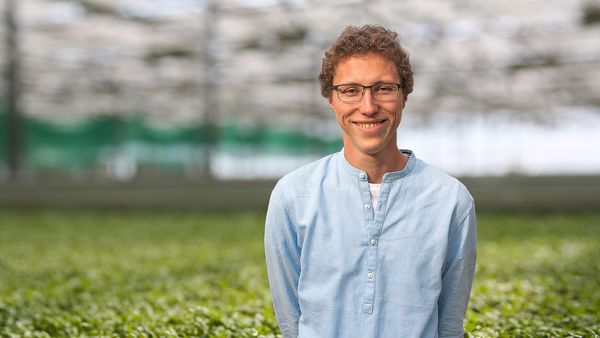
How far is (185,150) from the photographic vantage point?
16.1 m

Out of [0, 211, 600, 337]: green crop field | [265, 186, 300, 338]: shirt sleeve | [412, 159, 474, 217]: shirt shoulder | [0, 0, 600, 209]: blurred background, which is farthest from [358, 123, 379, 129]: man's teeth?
[0, 0, 600, 209]: blurred background

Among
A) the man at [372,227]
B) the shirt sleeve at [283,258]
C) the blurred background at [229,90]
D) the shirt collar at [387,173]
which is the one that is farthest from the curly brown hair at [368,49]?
the blurred background at [229,90]

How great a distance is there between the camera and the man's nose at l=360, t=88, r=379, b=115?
214 centimetres

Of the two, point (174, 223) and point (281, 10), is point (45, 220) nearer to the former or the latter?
point (174, 223)

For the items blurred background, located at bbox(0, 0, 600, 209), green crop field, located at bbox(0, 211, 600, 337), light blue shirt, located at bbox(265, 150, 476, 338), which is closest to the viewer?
light blue shirt, located at bbox(265, 150, 476, 338)

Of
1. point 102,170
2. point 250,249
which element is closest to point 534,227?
point 250,249

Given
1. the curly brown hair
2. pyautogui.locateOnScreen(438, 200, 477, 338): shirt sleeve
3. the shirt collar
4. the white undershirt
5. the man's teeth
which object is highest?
the curly brown hair

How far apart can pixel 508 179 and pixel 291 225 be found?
1074 cm

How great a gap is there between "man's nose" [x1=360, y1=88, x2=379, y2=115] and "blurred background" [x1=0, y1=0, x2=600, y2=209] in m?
10.6

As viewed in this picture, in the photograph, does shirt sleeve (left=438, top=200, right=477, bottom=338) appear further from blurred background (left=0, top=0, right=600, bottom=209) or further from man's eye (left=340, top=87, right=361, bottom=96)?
blurred background (left=0, top=0, right=600, bottom=209)

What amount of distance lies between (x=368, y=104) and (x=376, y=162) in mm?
211

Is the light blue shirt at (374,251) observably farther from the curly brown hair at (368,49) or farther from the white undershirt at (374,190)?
the curly brown hair at (368,49)

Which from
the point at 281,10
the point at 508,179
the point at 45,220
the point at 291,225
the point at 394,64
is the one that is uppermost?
the point at 281,10

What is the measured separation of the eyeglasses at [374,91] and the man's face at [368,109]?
0.4 inches
